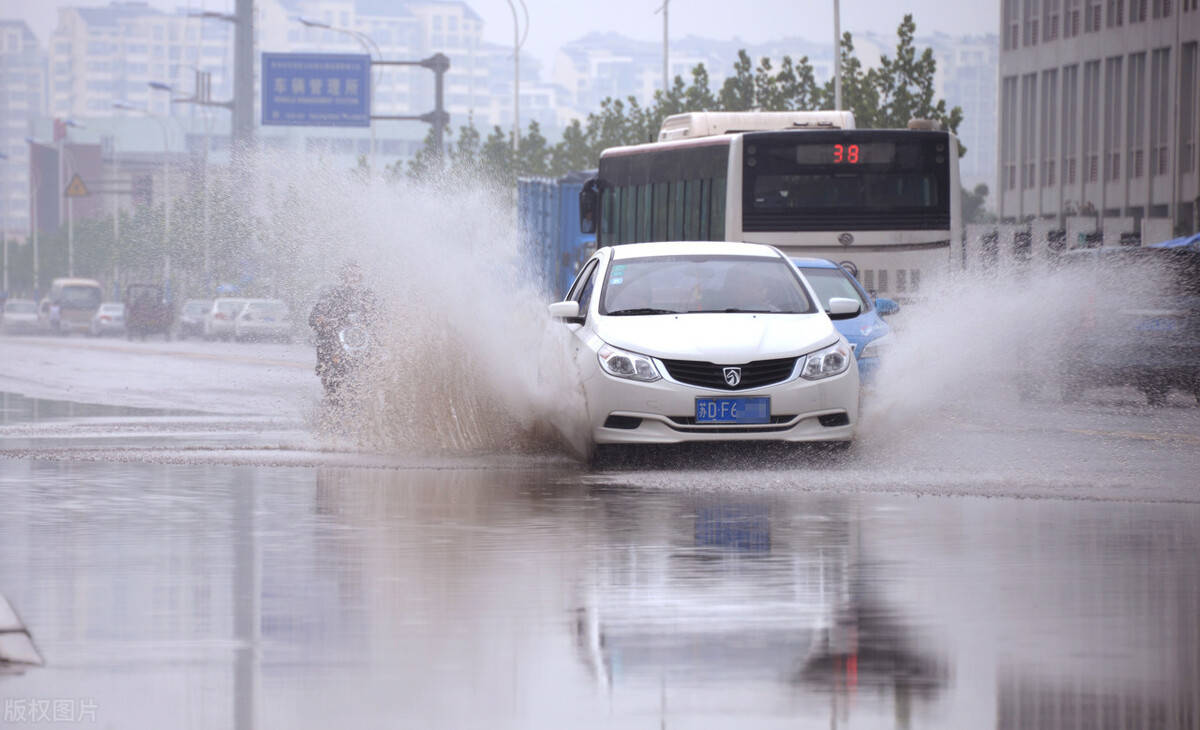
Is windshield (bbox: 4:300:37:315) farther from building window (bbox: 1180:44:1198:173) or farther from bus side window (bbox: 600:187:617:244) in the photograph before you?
bus side window (bbox: 600:187:617:244)

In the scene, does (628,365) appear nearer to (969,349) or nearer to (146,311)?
(969,349)

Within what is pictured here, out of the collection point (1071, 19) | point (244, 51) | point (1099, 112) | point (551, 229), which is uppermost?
point (1071, 19)

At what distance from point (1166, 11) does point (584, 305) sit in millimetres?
54069

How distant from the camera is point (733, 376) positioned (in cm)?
1541

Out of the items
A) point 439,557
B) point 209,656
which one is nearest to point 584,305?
point 439,557

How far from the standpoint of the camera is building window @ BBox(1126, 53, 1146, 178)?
2758 inches

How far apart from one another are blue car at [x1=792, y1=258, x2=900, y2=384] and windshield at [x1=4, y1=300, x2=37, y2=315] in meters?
82.0

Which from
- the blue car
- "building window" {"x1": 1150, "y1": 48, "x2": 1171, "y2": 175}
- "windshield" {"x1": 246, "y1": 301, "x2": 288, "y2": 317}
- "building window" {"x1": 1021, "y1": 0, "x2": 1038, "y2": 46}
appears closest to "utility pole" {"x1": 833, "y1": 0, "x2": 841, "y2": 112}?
"windshield" {"x1": 246, "y1": 301, "x2": 288, "y2": 317}

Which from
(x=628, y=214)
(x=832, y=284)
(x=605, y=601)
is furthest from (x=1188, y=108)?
(x=605, y=601)

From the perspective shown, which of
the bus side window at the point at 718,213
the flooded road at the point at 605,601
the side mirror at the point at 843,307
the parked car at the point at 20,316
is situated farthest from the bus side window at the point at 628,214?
the parked car at the point at 20,316

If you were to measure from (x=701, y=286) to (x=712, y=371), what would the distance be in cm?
166

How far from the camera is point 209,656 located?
7.70 metres

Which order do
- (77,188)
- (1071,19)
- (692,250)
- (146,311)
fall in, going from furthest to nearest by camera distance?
(77,188) → (146,311) → (1071,19) → (692,250)

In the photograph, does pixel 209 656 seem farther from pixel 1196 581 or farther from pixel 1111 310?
pixel 1111 310
